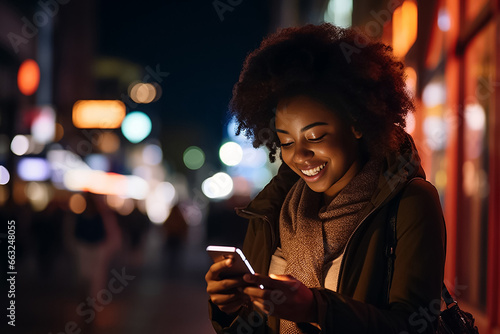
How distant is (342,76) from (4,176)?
21.4 meters

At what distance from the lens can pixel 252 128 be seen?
2.88 meters

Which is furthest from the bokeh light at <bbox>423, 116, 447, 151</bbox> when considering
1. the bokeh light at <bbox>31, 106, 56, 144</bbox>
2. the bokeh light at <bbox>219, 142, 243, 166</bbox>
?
the bokeh light at <bbox>219, 142, 243, 166</bbox>

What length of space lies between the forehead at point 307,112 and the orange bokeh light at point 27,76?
79.7 feet

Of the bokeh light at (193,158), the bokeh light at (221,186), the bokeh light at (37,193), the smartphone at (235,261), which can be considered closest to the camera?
the smartphone at (235,261)

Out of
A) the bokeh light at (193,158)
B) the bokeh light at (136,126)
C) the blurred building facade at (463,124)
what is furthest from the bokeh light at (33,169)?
the bokeh light at (193,158)

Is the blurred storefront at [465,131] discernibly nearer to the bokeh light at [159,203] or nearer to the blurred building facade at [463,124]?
the blurred building facade at [463,124]

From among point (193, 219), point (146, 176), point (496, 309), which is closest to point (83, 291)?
point (496, 309)

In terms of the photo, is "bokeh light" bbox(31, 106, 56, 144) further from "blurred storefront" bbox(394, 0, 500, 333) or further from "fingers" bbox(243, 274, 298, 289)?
"fingers" bbox(243, 274, 298, 289)

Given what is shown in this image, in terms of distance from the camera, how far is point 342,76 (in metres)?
2.40

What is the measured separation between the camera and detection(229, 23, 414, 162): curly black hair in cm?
239

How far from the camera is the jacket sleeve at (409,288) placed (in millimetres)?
1945

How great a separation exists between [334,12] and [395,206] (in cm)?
1519

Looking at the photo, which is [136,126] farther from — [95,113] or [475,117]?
[475,117]

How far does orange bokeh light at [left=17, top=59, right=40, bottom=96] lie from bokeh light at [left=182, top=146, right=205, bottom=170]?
163 ft
